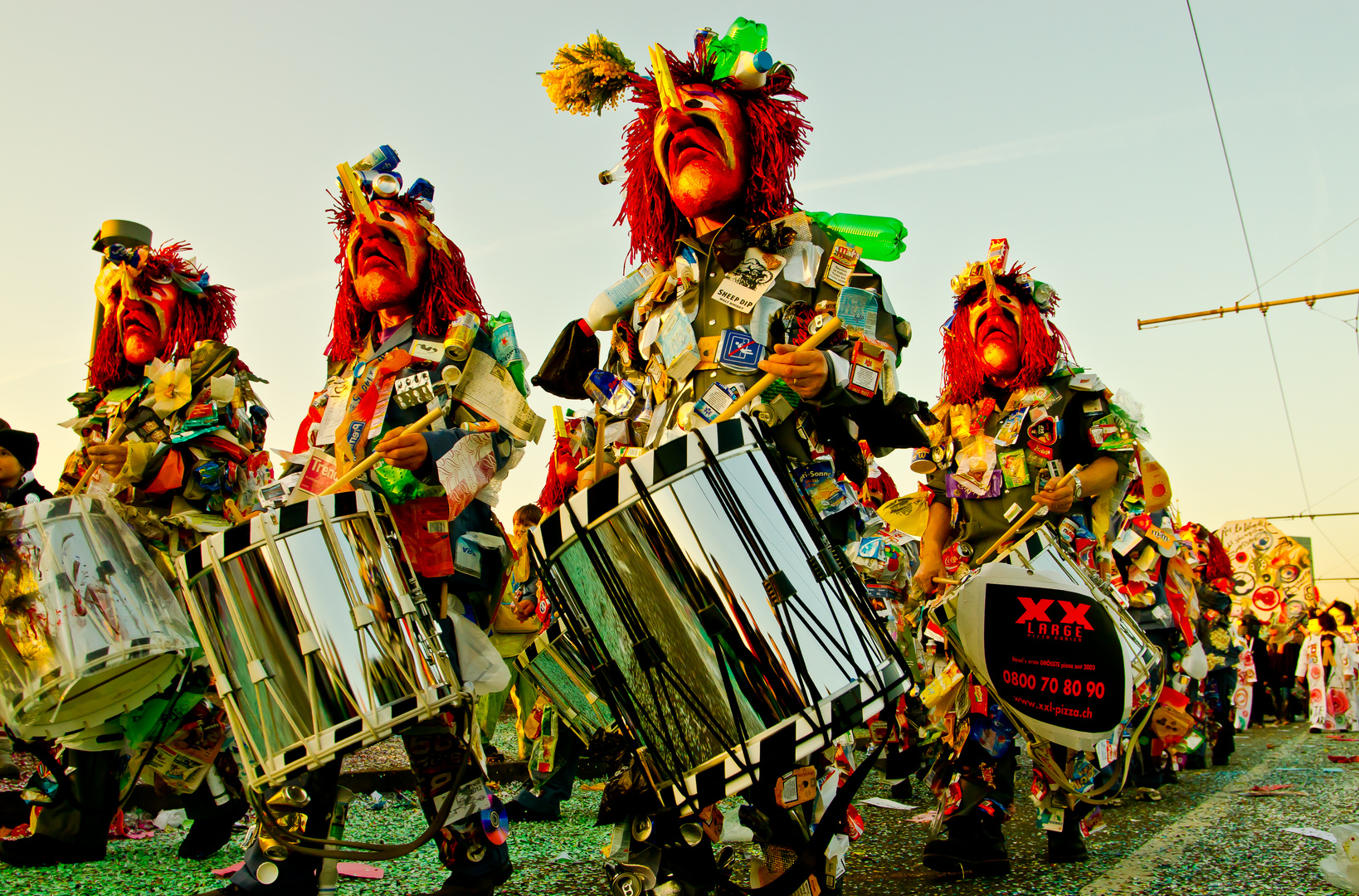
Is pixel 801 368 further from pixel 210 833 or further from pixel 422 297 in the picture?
pixel 210 833

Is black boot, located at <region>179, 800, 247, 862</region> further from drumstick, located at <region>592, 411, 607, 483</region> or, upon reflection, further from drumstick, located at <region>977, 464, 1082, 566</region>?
drumstick, located at <region>977, 464, 1082, 566</region>

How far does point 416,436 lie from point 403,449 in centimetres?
5

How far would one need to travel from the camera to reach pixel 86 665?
2607 millimetres

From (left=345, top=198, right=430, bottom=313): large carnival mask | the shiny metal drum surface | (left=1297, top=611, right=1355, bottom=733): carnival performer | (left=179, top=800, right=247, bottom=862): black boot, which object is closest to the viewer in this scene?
(left=345, top=198, right=430, bottom=313): large carnival mask

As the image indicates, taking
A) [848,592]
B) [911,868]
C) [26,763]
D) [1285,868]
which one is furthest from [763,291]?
[26,763]

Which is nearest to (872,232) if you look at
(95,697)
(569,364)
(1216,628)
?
(569,364)

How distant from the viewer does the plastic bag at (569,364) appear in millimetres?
2805

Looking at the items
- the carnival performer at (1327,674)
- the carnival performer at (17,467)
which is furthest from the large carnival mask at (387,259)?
the carnival performer at (1327,674)

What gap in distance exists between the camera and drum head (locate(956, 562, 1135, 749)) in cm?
269

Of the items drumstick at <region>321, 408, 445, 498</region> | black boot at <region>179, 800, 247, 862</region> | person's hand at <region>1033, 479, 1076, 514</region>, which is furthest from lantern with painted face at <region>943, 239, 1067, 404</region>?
black boot at <region>179, 800, 247, 862</region>

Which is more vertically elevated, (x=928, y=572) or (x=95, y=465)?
(x=95, y=465)

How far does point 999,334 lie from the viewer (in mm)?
4121

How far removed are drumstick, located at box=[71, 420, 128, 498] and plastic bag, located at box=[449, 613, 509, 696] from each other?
156 cm

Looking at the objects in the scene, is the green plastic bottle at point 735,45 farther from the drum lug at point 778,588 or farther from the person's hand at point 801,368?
the drum lug at point 778,588
